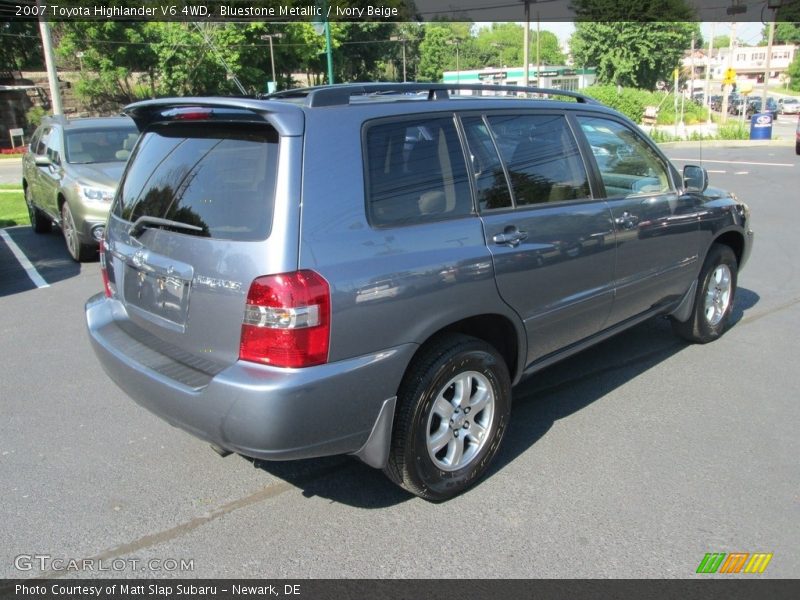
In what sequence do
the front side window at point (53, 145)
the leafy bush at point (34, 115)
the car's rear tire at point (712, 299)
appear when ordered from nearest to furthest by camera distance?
the car's rear tire at point (712, 299) < the front side window at point (53, 145) < the leafy bush at point (34, 115)

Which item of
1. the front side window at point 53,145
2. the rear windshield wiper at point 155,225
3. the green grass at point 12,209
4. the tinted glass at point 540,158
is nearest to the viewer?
the rear windshield wiper at point 155,225

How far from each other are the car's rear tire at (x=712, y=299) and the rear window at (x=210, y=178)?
11.9 feet

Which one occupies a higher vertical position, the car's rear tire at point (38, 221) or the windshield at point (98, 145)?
the windshield at point (98, 145)

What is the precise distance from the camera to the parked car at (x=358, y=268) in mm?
2656

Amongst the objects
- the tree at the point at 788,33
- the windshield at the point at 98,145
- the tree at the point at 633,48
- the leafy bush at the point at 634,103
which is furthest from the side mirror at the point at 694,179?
the tree at the point at 788,33

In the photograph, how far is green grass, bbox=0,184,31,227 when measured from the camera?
12300 millimetres

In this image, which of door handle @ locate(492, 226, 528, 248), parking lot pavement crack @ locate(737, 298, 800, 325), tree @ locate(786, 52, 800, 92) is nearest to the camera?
door handle @ locate(492, 226, 528, 248)

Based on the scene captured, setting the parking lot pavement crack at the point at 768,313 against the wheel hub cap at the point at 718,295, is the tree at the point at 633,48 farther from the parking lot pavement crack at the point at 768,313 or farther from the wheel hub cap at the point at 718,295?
the wheel hub cap at the point at 718,295

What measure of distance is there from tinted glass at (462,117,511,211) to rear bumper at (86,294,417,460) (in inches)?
36.2

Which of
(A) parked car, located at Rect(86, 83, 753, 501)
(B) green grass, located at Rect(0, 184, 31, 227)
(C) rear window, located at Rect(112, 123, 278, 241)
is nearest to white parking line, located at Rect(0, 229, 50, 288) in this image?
(B) green grass, located at Rect(0, 184, 31, 227)

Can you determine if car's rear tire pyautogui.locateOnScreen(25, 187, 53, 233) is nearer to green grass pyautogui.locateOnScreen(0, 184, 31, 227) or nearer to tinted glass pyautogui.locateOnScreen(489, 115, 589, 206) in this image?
green grass pyautogui.locateOnScreen(0, 184, 31, 227)

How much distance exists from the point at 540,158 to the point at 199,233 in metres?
1.90

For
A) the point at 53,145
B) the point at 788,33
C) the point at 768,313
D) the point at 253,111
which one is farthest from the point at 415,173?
the point at 788,33

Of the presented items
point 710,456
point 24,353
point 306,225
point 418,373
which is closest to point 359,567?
point 418,373
